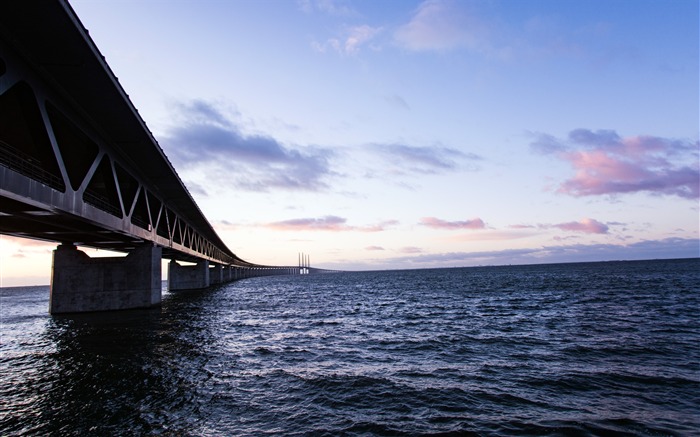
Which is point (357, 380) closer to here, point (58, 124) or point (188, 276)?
point (58, 124)

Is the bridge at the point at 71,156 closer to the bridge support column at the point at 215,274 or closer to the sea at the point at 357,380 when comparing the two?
the sea at the point at 357,380

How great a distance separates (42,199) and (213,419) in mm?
12384

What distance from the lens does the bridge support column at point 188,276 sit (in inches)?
2864

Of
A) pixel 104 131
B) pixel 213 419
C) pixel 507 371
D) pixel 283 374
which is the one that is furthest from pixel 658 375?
pixel 104 131

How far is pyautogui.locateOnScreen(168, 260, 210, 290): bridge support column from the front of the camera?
7275 cm

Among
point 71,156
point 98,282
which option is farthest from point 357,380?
point 98,282

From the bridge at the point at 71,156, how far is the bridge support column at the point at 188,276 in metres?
36.1

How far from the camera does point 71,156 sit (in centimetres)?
2494

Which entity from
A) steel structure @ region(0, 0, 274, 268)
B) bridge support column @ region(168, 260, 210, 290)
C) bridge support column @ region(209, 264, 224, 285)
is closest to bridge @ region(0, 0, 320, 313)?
steel structure @ region(0, 0, 274, 268)

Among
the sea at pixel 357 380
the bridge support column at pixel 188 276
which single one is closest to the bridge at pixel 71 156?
the sea at pixel 357 380

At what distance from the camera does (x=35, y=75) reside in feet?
48.6

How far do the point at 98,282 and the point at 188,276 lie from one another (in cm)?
4322

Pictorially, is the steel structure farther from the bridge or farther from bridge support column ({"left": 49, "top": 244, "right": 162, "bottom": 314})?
bridge support column ({"left": 49, "top": 244, "right": 162, "bottom": 314})

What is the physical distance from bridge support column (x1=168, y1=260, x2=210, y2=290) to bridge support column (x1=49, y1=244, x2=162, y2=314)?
4143 centimetres
